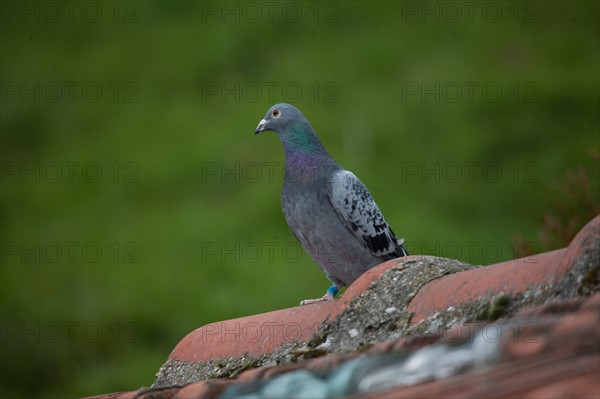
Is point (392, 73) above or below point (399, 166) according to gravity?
above

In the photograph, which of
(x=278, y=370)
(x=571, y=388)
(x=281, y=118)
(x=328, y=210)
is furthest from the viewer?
(x=281, y=118)

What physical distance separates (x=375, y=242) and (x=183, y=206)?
708 centimetres

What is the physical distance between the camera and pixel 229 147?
12422mm

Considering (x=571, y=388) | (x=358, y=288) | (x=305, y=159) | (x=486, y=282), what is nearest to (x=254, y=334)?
(x=358, y=288)

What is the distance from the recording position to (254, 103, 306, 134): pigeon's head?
5805 mm

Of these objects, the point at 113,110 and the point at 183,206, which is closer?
the point at 183,206

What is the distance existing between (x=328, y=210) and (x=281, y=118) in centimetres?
70

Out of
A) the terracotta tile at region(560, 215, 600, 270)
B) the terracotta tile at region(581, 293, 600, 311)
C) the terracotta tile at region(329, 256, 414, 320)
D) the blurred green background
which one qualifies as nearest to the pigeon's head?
the terracotta tile at region(329, 256, 414, 320)

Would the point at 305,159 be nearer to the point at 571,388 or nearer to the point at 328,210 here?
the point at 328,210

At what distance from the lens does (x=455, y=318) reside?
2.77 meters

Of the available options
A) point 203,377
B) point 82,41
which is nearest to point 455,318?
point 203,377

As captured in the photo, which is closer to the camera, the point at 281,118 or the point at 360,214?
the point at 360,214

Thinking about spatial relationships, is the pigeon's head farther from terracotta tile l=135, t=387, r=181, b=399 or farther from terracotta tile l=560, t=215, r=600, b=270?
terracotta tile l=560, t=215, r=600, b=270

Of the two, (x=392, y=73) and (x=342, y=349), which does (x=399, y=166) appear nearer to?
(x=392, y=73)
